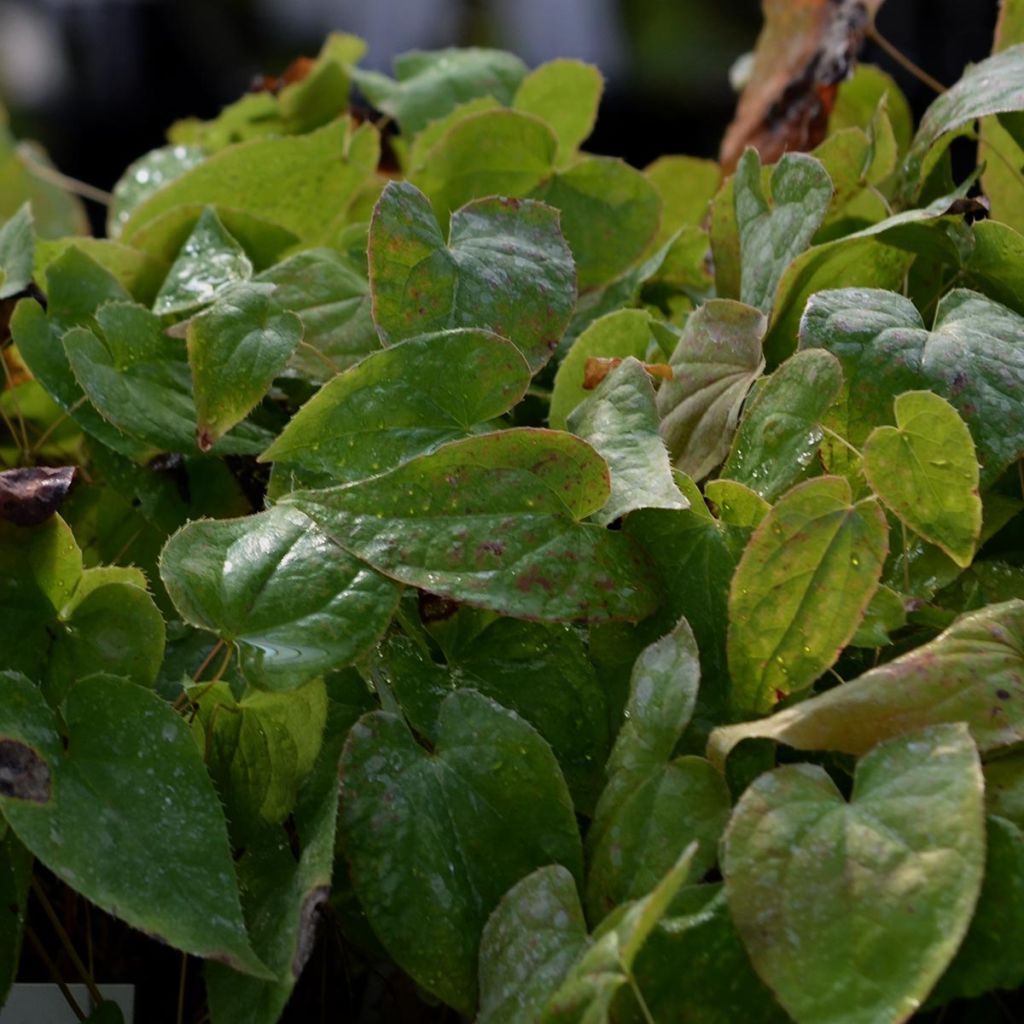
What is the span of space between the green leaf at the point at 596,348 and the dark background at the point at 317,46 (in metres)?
1.15

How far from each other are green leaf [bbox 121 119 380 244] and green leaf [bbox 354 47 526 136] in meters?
0.10

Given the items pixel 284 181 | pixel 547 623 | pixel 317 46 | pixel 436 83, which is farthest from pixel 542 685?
pixel 317 46

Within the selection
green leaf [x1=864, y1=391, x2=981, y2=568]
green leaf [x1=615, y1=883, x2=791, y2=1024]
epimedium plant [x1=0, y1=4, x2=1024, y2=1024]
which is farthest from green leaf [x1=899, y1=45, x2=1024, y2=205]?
green leaf [x1=615, y1=883, x2=791, y2=1024]

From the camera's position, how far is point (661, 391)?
12.4 inches

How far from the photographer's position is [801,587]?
0.78ft

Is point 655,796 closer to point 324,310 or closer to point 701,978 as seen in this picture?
point 701,978

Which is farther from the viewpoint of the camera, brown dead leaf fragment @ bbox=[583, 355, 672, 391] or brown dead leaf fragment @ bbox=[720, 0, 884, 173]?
brown dead leaf fragment @ bbox=[720, 0, 884, 173]

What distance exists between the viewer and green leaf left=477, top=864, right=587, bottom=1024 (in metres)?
0.22

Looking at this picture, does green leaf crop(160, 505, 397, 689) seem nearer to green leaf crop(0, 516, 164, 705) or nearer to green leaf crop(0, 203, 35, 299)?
green leaf crop(0, 516, 164, 705)

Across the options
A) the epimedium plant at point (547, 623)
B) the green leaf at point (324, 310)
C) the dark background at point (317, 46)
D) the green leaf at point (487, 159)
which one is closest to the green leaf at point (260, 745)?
the epimedium plant at point (547, 623)

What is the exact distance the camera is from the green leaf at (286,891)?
0.23 meters

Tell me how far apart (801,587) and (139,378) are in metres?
0.19

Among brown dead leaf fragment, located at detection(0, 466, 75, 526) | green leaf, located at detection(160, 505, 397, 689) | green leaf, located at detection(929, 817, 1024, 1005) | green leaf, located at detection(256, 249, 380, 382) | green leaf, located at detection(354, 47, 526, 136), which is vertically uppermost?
green leaf, located at detection(354, 47, 526, 136)

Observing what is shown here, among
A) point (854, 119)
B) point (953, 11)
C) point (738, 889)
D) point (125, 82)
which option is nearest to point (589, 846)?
point (738, 889)
